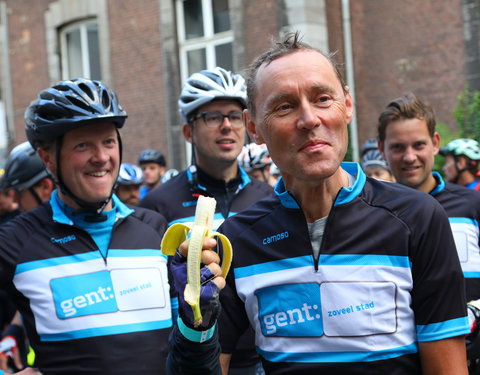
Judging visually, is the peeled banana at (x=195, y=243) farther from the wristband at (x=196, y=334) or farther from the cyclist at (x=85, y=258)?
the cyclist at (x=85, y=258)

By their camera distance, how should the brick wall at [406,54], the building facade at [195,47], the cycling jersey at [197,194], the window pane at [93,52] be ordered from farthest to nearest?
1. the window pane at [93,52]
2. the building facade at [195,47]
3. the brick wall at [406,54]
4. the cycling jersey at [197,194]

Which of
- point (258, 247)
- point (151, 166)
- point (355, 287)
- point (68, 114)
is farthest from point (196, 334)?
point (151, 166)

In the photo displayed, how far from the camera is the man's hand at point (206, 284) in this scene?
1836 mm

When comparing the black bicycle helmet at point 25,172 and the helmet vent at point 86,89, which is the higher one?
the helmet vent at point 86,89

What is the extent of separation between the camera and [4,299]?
4719 millimetres

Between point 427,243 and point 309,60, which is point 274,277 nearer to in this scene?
point 427,243

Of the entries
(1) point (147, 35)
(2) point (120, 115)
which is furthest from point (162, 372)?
(1) point (147, 35)

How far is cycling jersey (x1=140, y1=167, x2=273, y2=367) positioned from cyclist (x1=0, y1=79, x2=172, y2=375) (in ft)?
2.35

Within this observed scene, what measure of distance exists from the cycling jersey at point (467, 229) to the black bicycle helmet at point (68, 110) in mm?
2098

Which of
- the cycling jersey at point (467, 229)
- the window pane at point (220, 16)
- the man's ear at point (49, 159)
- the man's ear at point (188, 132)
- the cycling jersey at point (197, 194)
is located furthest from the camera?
the window pane at point (220, 16)

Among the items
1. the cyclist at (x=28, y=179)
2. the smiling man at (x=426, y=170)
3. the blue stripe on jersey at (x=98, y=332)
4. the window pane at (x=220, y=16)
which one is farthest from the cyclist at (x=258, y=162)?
the window pane at (x=220, y=16)

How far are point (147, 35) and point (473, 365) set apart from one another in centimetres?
1292

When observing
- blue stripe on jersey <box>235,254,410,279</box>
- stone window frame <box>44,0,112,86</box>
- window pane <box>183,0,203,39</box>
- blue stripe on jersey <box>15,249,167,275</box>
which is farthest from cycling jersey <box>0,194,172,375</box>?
stone window frame <box>44,0,112,86</box>

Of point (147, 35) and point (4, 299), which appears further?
point (147, 35)
